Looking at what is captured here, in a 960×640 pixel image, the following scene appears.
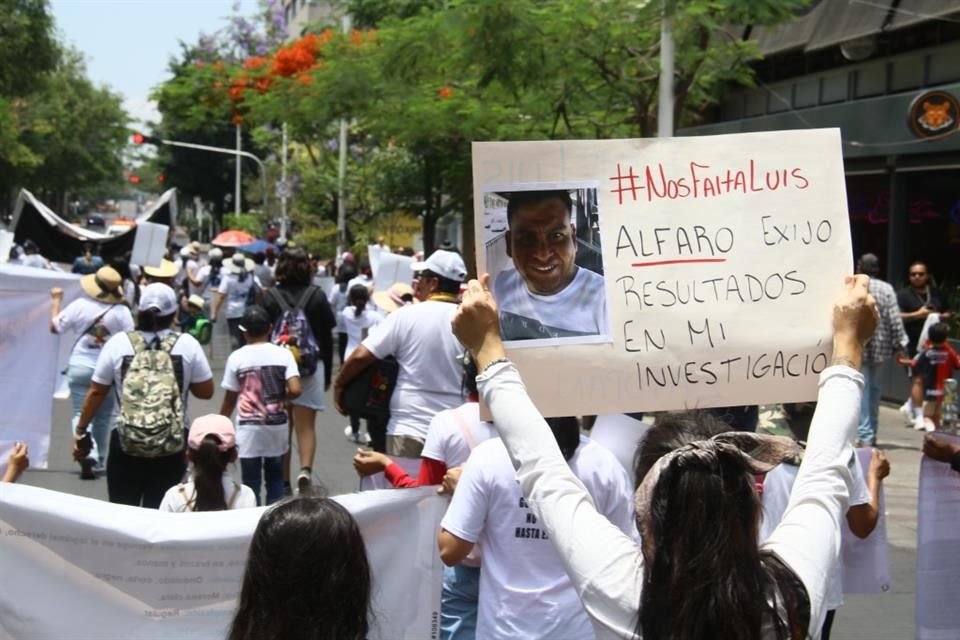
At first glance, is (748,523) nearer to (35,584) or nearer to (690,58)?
(35,584)

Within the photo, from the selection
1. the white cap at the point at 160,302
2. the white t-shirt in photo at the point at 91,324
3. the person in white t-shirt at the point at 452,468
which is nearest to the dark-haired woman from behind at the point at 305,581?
the person in white t-shirt at the point at 452,468

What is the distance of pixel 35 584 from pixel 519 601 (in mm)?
1628

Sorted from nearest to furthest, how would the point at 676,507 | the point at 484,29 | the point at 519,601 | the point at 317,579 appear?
the point at 676,507 → the point at 317,579 → the point at 519,601 → the point at 484,29

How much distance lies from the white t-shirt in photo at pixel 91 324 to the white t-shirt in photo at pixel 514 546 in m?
7.27

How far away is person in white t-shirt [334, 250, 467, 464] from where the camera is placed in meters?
7.46

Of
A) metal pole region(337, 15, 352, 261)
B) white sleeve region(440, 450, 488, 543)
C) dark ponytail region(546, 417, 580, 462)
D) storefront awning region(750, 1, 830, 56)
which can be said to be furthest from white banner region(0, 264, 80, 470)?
metal pole region(337, 15, 352, 261)

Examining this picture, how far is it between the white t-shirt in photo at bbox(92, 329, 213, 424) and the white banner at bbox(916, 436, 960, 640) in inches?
174

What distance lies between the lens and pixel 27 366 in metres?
7.49

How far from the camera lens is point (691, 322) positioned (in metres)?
3.21

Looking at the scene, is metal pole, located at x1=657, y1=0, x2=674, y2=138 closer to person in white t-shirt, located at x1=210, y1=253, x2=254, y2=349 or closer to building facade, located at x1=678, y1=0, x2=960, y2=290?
building facade, located at x1=678, y1=0, x2=960, y2=290

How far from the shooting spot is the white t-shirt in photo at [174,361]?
8117mm

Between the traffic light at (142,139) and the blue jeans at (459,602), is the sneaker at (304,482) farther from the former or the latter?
the traffic light at (142,139)

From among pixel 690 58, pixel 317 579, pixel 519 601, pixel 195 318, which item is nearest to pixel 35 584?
pixel 519 601

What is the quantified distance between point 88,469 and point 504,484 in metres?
7.53
